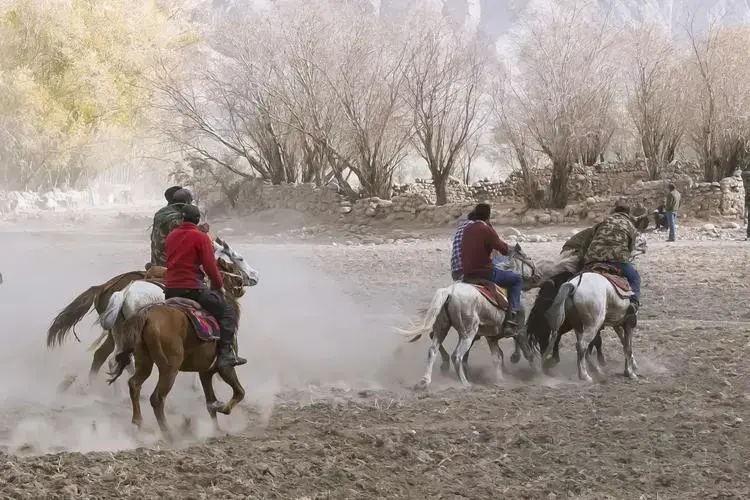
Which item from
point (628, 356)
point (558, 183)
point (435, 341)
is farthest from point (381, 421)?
point (558, 183)

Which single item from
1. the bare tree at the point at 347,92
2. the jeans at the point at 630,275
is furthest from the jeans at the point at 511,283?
the bare tree at the point at 347,92

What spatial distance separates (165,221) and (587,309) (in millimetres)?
4164

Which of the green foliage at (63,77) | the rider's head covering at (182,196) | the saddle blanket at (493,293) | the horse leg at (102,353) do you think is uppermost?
the green foliage at (63,77)

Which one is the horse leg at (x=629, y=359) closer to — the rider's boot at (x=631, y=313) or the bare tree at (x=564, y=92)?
the rider's boot at (x=631, y=313)

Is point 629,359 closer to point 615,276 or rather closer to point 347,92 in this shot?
point 615,276

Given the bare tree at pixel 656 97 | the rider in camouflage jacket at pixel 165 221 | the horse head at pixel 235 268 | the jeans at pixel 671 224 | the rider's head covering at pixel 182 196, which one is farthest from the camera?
the bare tree at pixel 656 97

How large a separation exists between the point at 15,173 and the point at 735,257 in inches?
Result: 1291

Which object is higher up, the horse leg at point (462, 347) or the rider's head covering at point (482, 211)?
the rider's head covering at point (482, 211)

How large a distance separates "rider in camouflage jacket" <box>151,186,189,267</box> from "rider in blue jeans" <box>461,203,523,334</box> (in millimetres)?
2846

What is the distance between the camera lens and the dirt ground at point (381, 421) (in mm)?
5828

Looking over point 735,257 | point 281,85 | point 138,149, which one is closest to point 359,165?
point 281,85

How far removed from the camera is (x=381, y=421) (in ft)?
24.6

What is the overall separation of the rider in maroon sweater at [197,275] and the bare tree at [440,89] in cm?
1942

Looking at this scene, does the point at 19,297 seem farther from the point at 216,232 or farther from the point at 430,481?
the point at 216,232
